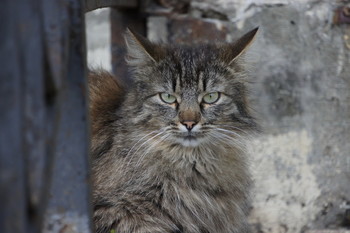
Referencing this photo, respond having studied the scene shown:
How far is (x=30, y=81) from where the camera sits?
1.29m

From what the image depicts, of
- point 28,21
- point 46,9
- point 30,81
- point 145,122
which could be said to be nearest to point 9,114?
point 30,81

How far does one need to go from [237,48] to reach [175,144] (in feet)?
2.10

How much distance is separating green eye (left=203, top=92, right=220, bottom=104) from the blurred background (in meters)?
0.88

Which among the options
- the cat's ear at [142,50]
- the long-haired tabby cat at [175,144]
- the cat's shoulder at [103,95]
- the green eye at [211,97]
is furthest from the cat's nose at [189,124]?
the cat's shoulder at [103,95]

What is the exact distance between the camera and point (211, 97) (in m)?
3.41

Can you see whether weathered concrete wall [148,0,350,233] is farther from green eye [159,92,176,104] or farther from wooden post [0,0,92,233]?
wooden post [0,0,92,233]

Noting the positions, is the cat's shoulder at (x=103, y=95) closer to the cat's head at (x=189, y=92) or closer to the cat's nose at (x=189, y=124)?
the cat's head at (x=189, y=92)

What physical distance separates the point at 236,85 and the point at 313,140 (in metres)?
1.04

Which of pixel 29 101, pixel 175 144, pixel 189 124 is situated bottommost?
pixel 175 144

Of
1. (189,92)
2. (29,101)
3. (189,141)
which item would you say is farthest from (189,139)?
(29,101)

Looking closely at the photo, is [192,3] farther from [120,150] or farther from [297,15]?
[120,150]

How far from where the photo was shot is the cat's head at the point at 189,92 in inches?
131

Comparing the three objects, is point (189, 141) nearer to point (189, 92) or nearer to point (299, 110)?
point (189, 92)

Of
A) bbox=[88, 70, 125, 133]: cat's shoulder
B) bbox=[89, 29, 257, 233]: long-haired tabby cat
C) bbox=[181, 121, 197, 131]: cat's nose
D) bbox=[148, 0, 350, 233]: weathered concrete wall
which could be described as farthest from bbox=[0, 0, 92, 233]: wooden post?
bbox=[148, 0, 350, 233]: weathered concrete wall
